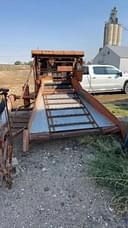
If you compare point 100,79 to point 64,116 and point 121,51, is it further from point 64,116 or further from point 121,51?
point 121,51

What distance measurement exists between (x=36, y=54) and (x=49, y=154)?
373 centimetres

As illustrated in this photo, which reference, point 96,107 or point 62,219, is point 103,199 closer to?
point 62,219

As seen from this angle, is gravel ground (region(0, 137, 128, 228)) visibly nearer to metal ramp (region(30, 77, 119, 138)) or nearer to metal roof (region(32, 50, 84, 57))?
metal ramp (region(30, 77, 119, 138))

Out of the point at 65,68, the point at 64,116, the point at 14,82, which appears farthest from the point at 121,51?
the point at 64,116

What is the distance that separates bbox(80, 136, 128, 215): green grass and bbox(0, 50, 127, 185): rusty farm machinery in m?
0.58

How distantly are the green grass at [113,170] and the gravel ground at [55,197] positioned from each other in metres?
0.10

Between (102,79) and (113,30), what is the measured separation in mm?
19390

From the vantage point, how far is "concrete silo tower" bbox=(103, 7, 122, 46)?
26.4 meters

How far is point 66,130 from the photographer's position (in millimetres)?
4375

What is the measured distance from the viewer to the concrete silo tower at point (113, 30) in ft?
86.7

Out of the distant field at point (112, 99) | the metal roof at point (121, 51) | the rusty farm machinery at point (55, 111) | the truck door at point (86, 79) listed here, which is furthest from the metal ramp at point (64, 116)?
the metal roof at point (121, 51)

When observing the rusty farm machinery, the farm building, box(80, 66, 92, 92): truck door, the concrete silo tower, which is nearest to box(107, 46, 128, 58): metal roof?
the farm building

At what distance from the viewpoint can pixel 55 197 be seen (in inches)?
118

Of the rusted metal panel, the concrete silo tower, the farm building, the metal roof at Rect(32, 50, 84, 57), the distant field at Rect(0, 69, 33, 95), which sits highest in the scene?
the concrete silo tower
